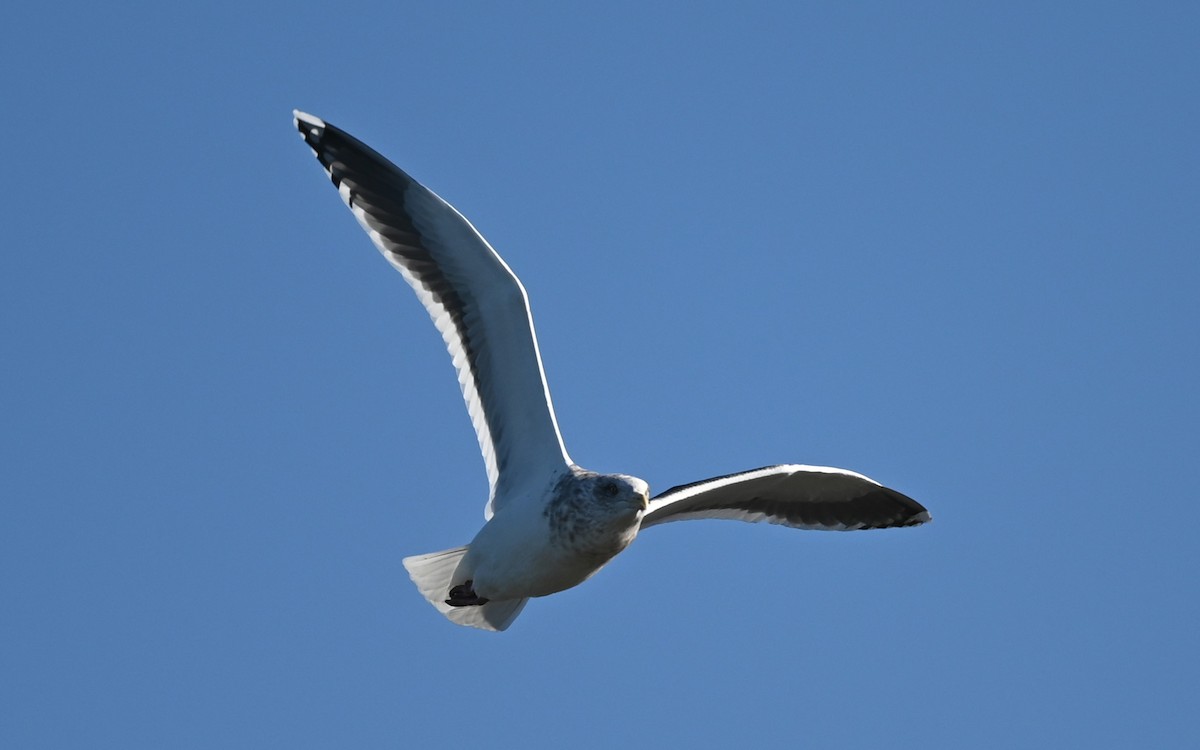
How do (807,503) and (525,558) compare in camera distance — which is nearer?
(525,558)

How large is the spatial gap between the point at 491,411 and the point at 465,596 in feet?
3.49

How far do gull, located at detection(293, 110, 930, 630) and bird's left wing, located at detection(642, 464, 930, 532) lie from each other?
0.09 metres

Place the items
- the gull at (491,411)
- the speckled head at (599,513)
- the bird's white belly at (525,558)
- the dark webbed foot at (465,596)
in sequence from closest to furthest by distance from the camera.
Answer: the speckled head at (599,513) < the bird's white belly at (525,558) < the gull at (491,411) < the dark webbed foot at (465,596)

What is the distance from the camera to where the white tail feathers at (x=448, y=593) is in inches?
362

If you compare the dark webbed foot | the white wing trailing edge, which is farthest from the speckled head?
the dark webbed foot

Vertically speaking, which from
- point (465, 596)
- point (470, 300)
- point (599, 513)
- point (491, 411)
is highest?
point (470, 300)

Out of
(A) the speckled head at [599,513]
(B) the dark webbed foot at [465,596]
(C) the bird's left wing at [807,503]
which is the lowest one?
(B) the dark webbed foot at [465,596]

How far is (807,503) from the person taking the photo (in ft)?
35.1

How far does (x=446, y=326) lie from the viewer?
9188mm

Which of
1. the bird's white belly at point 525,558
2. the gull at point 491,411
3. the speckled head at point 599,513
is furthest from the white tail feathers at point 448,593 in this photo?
the speckled head at point 599,513

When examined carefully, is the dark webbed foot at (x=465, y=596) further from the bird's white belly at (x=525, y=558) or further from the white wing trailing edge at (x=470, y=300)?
the white wing trailing edge at (x=470, y=300)

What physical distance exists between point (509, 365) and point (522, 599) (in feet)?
4.69

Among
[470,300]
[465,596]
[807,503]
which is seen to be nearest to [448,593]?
[465,596]

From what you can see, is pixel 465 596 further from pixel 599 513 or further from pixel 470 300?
pixel 470 300
